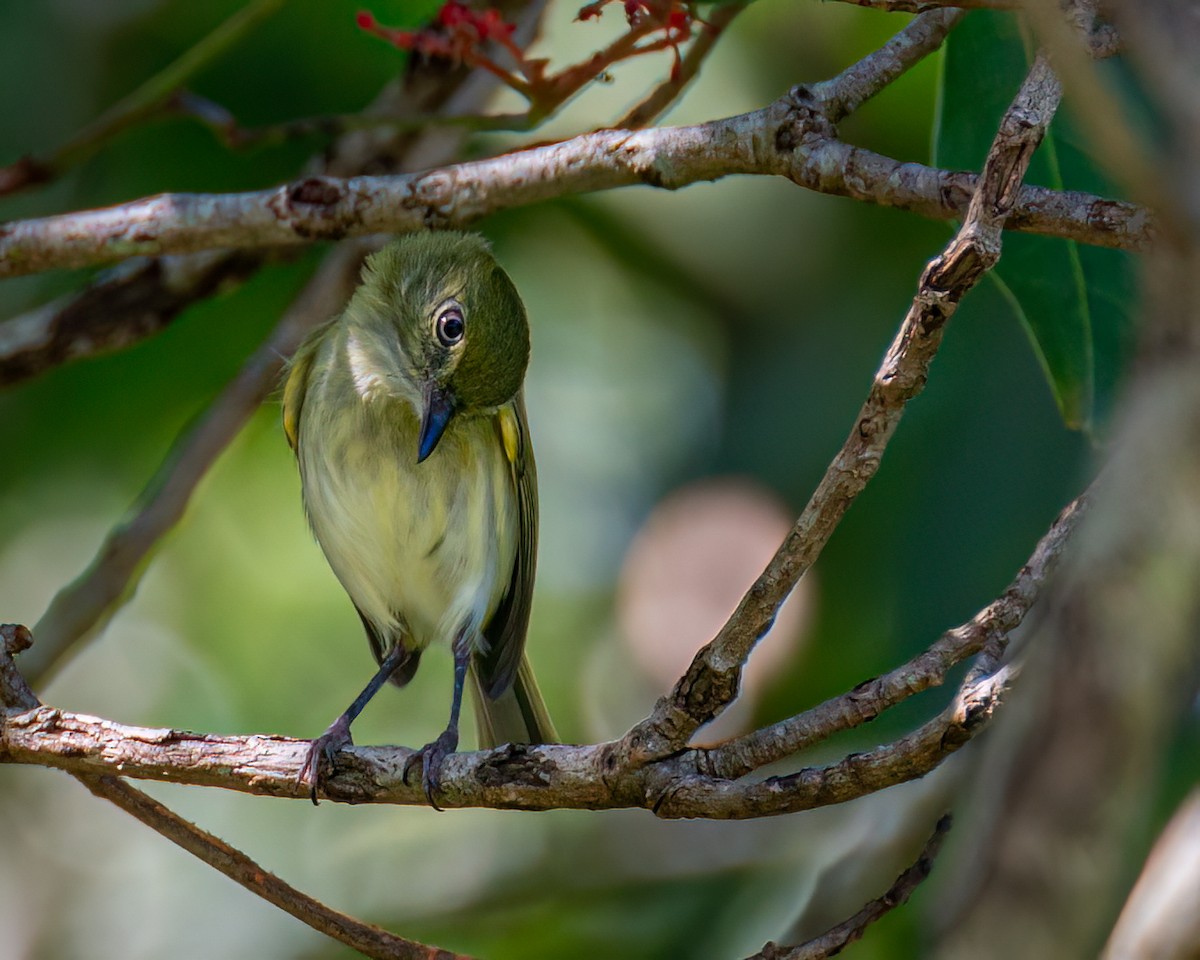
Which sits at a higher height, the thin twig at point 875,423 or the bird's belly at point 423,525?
the bird's belly at point 423,525

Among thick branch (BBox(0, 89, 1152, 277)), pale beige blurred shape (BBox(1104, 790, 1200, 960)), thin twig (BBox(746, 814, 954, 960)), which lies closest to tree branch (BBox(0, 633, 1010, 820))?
thin twig (BBox(746, 814, 954, 960))

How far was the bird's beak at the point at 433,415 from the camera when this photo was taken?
3.70 m

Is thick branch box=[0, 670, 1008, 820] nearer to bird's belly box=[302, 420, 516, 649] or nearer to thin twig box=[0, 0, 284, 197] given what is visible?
bird's belly box=[302, 420, 516, 649]

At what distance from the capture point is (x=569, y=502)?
19.0 ft

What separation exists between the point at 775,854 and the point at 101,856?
270 cm

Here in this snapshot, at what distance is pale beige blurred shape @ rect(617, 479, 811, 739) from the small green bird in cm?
85

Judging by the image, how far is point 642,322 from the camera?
6.02 m

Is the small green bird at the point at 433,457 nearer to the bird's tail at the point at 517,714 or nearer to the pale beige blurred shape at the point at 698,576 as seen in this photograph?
the bird's tail at the point at 517,714

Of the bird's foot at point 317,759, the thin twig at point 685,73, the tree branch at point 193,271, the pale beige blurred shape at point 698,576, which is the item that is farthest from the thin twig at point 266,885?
the pale beige blurred shape at point 698,576

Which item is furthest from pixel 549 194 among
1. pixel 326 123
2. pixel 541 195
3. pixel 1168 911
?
pixel 1168 911

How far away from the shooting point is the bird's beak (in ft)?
12.1

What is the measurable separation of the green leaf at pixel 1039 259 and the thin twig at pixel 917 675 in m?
0.95

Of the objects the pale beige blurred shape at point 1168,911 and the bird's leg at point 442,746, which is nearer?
the pale beige blurred shape at point 1168,911

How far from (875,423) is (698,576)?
11.1 ft
